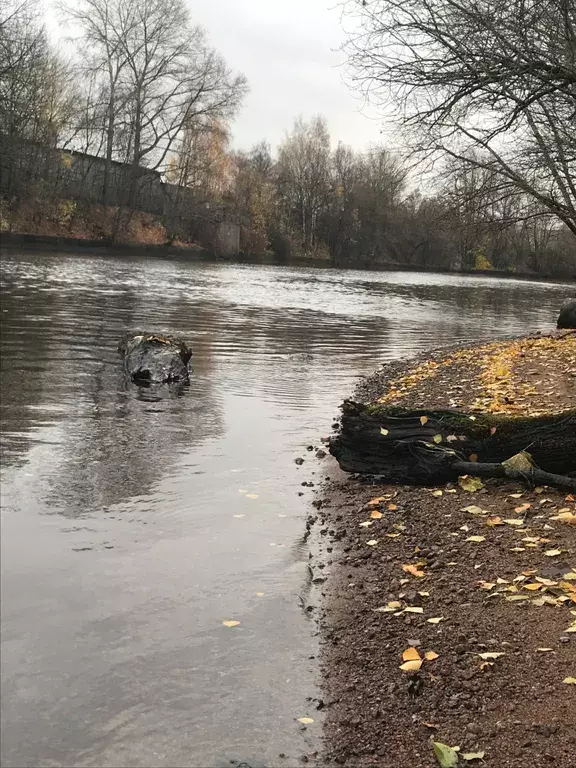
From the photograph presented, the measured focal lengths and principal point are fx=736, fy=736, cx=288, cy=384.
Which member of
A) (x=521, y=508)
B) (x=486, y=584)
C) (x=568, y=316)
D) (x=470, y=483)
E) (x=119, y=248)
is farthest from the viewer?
(x=119, y=248)

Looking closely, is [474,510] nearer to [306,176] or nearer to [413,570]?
[413,570]

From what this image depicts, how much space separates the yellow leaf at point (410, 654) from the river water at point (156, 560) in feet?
1.68

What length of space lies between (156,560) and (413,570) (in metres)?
1.84

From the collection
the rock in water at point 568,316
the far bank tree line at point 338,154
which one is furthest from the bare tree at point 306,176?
the rock in water at point 568,316

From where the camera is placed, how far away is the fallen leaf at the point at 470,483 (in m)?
6.53

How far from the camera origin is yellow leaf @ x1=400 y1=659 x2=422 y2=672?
3986 millimetres

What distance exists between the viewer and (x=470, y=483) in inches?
260

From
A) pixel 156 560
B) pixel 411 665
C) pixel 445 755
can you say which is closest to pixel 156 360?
pixel 156 560

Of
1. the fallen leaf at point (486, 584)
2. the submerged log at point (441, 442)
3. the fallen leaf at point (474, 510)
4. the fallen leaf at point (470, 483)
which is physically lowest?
the fallen leaf at point (486, 584)

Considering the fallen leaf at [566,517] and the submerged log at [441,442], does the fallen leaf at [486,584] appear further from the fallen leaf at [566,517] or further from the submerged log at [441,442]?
the submerged log at [441,442]

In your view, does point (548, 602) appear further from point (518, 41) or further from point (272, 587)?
point (518, 41)

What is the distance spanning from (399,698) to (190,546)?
7.55ft

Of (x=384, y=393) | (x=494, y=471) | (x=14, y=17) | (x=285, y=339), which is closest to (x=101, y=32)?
(x=14, y=17)

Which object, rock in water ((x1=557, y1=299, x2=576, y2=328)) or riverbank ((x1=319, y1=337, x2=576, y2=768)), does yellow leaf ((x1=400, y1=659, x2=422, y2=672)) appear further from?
rock in water ((x1=557, y1=299, x2=576, y2=328))
